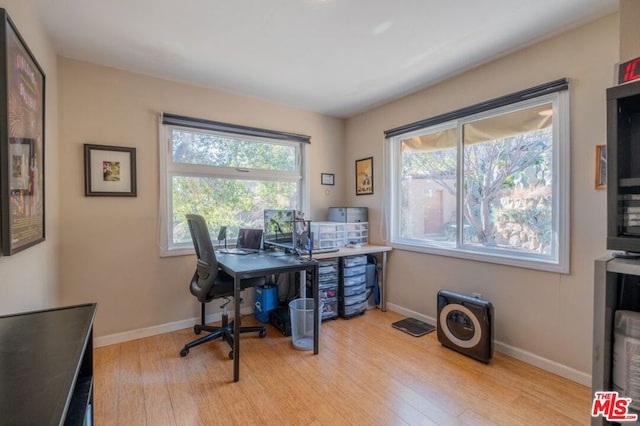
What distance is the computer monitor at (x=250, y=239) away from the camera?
3.04m

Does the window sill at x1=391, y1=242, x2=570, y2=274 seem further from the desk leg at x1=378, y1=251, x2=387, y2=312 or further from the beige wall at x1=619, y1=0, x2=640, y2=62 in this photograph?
the beige wall at x1=619, y1=0, x2=640, y2=62

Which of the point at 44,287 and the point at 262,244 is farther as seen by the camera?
the point at 262,244

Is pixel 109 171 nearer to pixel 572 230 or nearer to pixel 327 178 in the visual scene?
pixel 327 178

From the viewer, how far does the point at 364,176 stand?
149 inches

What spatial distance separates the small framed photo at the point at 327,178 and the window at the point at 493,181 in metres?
0.95

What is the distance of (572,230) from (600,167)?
17.5 inches

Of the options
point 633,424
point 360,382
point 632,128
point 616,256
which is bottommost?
point 360,382

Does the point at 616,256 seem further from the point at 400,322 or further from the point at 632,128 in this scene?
the point at 400,322

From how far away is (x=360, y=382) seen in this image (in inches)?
79.9

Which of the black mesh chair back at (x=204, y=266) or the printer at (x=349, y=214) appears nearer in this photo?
the black mesh chair back at (x=204, y=266)

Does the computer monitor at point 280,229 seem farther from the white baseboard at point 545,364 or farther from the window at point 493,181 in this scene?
the white baseboard at point 545,364

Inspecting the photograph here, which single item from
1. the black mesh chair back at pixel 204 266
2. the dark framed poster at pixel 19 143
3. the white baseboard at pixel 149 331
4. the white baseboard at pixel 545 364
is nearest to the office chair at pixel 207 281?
the black mesh chair back at pixel 204 266

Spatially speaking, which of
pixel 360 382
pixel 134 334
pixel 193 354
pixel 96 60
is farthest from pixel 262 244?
pixel 96 60

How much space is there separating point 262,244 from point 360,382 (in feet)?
5.33
